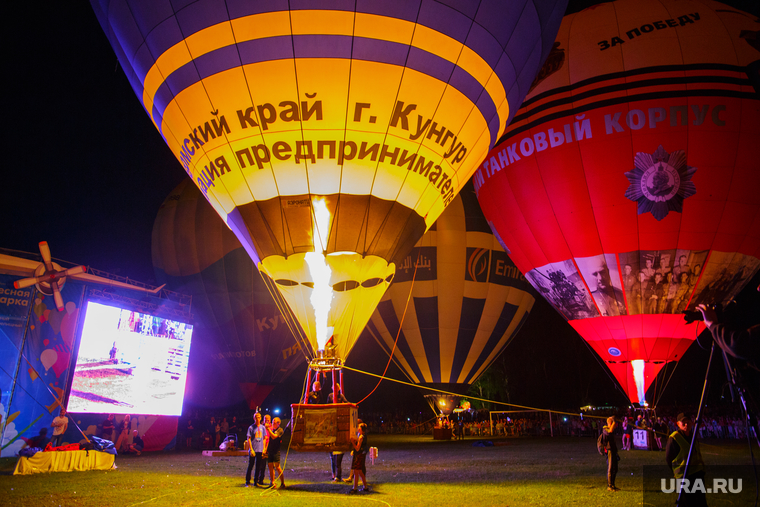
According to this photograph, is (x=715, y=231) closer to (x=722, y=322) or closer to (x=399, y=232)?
(x=399, y=232)

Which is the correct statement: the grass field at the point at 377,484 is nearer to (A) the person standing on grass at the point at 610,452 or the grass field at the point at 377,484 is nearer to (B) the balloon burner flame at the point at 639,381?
(A) the person standing on grass at the point at 610,452

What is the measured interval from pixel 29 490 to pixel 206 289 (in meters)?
10.2

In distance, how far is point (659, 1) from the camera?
36.3 feet

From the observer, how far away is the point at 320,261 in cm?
666

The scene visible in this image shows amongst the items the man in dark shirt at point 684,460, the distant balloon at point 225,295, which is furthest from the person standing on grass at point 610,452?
the distant balloon at point 225,295

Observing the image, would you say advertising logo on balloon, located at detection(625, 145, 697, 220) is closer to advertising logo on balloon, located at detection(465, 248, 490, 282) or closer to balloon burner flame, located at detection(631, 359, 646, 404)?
→ balloon burner flame, located at detection(631, 359, 646, 404)

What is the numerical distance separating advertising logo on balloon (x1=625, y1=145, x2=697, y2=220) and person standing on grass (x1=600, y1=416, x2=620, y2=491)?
507 centimetres

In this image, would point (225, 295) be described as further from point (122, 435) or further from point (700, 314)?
point (700, 314)

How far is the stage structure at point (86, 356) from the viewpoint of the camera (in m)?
13.0

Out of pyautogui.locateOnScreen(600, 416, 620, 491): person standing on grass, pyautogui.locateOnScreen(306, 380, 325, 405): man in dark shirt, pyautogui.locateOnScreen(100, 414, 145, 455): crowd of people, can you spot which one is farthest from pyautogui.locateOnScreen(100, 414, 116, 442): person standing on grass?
pyautogui.locateOnScreen(600, 416, 620, 491): person standing on grass

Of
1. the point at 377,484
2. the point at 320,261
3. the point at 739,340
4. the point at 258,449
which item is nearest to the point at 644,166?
the point at 320,261

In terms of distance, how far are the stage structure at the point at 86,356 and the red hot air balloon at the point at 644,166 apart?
434 inches

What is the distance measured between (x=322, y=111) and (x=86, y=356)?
10.8 m

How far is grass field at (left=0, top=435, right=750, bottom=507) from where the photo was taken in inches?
239
